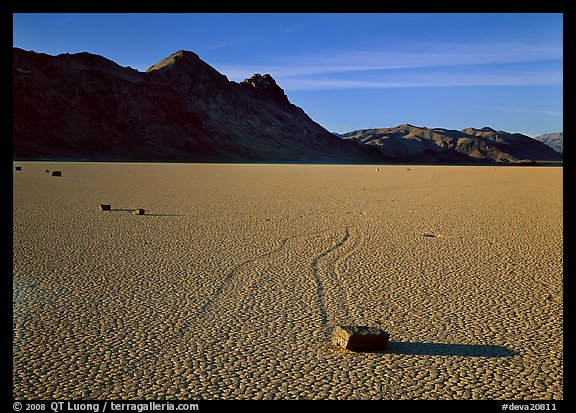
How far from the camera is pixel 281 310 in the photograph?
5.17 m

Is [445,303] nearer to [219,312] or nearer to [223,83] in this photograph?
[219,312]

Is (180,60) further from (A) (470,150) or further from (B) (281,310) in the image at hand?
(B) (281,310)

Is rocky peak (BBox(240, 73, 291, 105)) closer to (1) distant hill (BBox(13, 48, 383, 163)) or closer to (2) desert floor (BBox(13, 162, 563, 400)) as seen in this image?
(1) distant hill (BBox(13, 48, 383, 163))

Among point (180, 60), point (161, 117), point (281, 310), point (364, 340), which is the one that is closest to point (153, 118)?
point (161, 117)

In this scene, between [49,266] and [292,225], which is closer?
[49,266]

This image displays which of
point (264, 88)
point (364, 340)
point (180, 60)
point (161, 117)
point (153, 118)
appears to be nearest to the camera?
point (364, 340)

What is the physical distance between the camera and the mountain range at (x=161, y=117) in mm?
91375

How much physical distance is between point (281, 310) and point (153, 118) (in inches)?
4164

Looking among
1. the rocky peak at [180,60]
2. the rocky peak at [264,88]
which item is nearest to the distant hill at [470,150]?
the rocky peak at [264,88]
